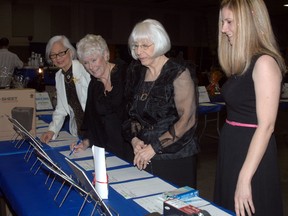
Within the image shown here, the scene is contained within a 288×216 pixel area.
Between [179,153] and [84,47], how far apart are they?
73cm

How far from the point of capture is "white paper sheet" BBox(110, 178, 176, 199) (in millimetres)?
1445

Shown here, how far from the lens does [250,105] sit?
1.45 metres

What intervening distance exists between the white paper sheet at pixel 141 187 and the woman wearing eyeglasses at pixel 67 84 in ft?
3.10

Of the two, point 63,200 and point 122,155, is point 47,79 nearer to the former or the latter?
point 122,155

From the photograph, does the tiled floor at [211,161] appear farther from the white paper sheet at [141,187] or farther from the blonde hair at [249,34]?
the blonde hair at [249,34]


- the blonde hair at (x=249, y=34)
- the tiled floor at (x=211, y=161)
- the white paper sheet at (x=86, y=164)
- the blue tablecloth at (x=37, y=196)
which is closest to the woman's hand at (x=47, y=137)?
the blue tablecloth at (x=37, y=196)

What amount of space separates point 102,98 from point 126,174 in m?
0.58

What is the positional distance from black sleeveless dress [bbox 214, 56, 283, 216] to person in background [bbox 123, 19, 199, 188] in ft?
0.83

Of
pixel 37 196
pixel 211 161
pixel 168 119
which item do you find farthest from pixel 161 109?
pixel 211 161

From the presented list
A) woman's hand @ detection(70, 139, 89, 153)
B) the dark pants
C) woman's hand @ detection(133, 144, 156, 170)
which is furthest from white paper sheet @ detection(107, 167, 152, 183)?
woman's hand @ detection(70, 139, 89, 153)

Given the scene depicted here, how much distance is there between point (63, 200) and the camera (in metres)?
1.38

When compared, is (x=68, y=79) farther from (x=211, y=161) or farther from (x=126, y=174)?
(x=211, y=161)

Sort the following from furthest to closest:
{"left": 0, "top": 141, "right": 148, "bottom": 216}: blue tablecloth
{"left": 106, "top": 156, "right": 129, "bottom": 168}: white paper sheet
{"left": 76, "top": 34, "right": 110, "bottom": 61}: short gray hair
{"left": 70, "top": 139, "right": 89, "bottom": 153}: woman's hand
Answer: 1. {"left": 70, "top": 139, "right": 89, "bottom": 153}: woman's hand
2. {"left": 76, "top": 34, "right": 110, "bottom": 61}: short gray hair
3. {"left": 106, "top": 156, "right": 129, "bottom": 168}: white paper sheet
4. {"left": 0, "top": 141, "right": 148, "bottom": 216}: blue tablecloth

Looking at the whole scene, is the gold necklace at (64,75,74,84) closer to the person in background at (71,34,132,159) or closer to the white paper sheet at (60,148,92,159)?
the person in background at (71,34,132,159)
